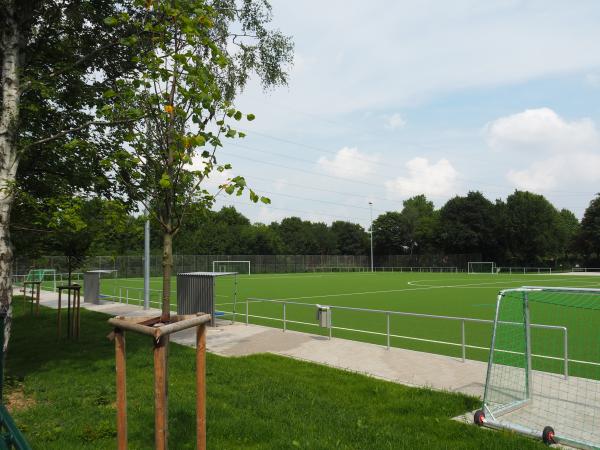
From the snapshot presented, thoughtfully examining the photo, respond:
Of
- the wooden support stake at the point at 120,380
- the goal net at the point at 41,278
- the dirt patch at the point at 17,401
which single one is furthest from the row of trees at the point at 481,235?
the wooden support stake at the point at 120,380

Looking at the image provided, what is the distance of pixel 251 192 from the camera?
4.79m

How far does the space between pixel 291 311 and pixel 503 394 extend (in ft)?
47.6

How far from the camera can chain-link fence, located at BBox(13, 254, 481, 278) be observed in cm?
5750

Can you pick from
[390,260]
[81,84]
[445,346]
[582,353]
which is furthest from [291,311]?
[390,260]

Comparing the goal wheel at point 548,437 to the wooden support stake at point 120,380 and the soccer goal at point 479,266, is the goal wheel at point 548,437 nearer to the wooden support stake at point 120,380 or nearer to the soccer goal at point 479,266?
the wooden support stake at point 120,380

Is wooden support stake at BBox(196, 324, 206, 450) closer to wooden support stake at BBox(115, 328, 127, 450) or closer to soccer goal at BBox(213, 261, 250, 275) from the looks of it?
wooden support stake at BBox(115, 328, 127, 450)

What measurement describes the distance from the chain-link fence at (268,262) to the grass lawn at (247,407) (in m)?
42.1

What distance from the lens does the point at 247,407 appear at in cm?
705

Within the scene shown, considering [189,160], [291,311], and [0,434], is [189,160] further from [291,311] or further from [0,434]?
[291,311]

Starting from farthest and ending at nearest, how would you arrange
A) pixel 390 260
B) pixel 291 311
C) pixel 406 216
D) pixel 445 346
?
pixel 406 216, pixel 390 260, pixel 291 311, pixel 445 346

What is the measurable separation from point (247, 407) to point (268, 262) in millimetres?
68676

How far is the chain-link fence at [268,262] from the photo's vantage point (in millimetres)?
57500

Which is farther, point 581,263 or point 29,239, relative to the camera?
point 581,263

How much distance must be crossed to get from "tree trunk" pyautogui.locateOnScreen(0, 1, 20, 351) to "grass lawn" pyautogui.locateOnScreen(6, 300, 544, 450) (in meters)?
1.54
